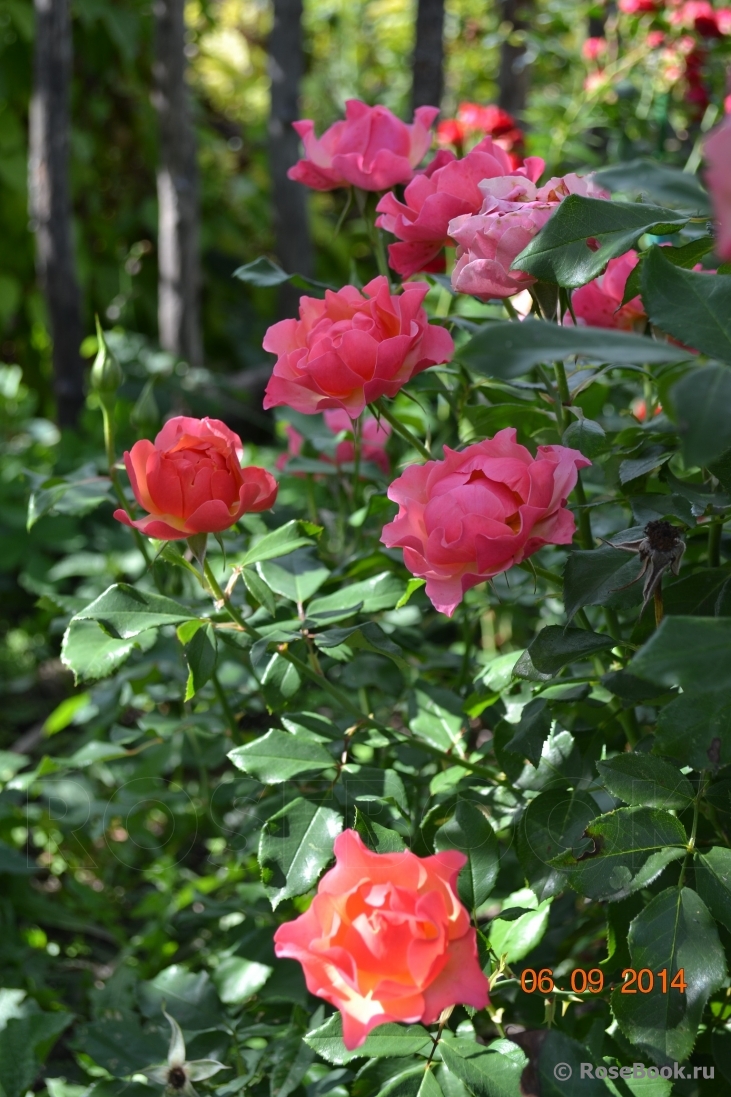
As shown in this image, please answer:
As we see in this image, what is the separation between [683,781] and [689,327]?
27 cm

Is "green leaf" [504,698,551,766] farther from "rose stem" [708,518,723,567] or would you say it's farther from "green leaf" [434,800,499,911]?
"rose stem" [708,518,723,567]

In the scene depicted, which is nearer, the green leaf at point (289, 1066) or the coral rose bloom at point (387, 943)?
the coral rose bloom at point (387, 943)

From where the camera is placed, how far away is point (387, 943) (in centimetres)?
45

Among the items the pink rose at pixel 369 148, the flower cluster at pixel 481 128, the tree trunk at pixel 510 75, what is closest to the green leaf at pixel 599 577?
the pink rose at pixel 369 148

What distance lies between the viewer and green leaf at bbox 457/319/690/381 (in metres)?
0.37

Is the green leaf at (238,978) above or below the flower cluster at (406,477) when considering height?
below

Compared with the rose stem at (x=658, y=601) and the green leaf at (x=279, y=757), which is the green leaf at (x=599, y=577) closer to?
the rose stem at (x=658, y=601)

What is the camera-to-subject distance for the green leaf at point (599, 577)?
58 centimetres

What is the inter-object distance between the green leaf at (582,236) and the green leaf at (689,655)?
234mm

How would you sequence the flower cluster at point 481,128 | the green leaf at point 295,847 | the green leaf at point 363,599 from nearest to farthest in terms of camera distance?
the green leaf at point 295,847, the green leaf at point 363,599, the flower cluster at point 481,128

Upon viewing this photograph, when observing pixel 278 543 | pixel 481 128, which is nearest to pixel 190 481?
pixel 278 543

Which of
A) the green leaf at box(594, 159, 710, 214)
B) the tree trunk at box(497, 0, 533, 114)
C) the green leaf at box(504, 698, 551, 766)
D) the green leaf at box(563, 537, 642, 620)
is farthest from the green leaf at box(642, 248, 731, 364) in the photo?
the tree trunk at box(497, 0, 533, 114)

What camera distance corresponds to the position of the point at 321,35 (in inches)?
251

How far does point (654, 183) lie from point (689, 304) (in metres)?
0.07
